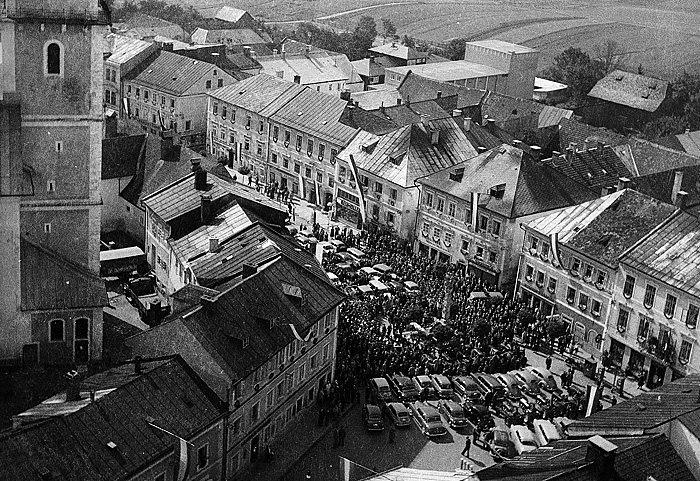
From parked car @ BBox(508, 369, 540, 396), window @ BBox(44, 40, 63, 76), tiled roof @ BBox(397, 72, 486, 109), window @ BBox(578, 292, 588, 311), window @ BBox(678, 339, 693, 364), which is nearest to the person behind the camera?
window @ BBox(44, 40, 63, 76)

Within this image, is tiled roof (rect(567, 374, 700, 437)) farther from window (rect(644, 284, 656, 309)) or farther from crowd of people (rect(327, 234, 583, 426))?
window (rect(644, 284, 656, 309))

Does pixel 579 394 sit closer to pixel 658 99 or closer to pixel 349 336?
pixel 349 336

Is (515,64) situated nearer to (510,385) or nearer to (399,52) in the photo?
(399,52)

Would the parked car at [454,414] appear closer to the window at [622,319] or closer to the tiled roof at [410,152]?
the window at [622,319]

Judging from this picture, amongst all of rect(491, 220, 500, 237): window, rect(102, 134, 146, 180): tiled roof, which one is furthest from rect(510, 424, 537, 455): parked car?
rect(102, 134, 146, 180): tiled roof

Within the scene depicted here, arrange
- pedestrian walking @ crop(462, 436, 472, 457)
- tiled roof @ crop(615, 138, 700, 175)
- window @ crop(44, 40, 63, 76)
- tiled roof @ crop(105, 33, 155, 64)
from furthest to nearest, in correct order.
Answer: tiled roof @ crop(105, 33, 155, 64), tiled roof @ crop(615, 138, 700, 175), window @ crop(44, 40, 63, 76), pedestrian walking @ crop(462, 436, 472, 457)

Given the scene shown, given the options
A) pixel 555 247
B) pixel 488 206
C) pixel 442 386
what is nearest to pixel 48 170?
pixel 442 386
